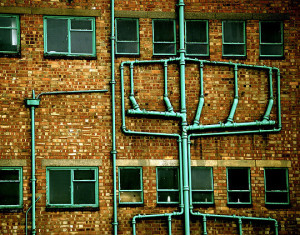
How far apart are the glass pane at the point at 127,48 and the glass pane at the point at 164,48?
638 mm

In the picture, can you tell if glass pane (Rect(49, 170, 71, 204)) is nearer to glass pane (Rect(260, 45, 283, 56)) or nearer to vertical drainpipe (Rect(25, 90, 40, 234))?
vertical drainpipe (Rect(25, 90, 40, 234))

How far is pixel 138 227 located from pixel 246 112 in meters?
5.00

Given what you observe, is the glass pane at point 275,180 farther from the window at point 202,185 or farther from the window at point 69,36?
the window at point 69,36

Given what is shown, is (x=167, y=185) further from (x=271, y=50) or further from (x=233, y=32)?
(x=271, y=50)

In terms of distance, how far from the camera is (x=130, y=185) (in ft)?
52.4

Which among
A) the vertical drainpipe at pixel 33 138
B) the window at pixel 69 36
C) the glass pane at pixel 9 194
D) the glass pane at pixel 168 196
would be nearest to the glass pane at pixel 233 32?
the window at pixel 69 36

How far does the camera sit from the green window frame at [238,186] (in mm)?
16234

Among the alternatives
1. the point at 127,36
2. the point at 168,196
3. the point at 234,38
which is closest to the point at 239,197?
the point at 168,196

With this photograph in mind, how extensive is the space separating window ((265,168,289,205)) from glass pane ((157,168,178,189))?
9.65ft

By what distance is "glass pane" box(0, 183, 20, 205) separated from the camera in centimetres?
1552

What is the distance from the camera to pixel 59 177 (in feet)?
51.8

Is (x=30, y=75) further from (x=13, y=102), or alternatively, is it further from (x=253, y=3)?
(x=253, y=3)

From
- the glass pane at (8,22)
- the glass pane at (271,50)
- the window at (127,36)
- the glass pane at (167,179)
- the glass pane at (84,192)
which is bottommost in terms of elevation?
the glass pane at (84,192)

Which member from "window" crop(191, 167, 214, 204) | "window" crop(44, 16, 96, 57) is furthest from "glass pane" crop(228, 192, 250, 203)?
"window" crop(44, 16, 96, 57)
